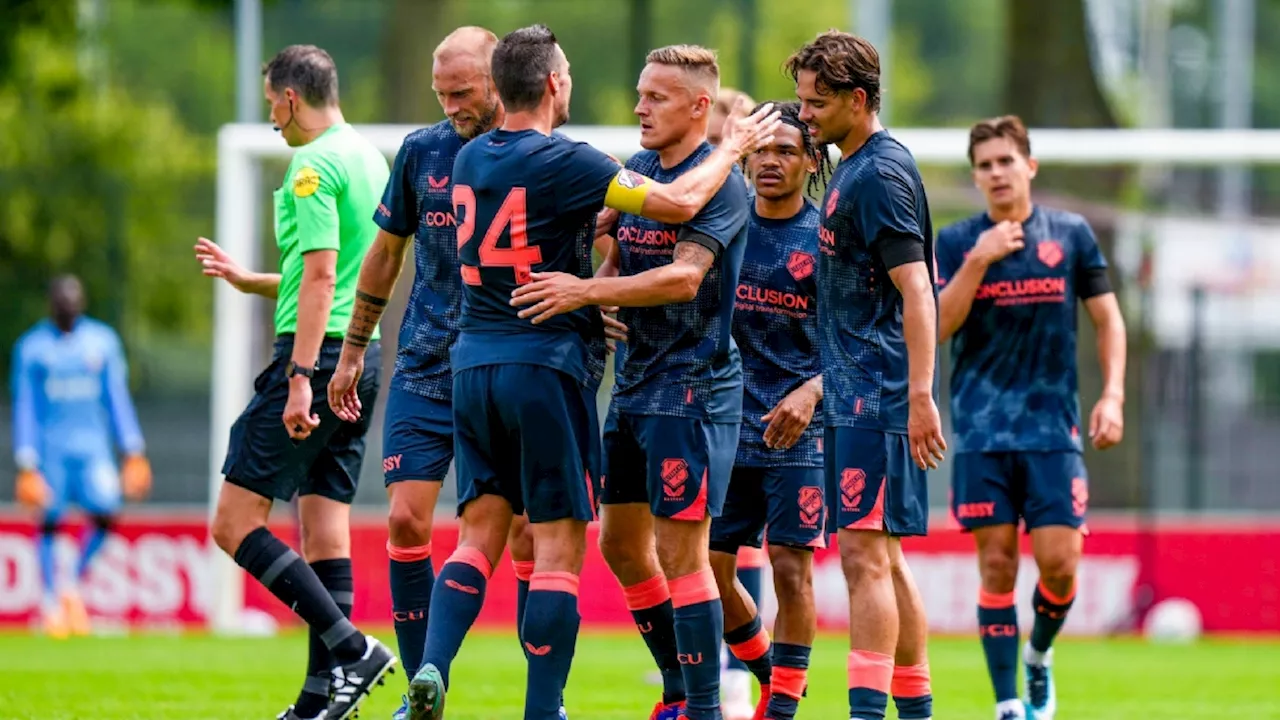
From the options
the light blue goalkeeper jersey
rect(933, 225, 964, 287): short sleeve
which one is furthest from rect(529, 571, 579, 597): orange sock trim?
the light blue goalkeeper jersey

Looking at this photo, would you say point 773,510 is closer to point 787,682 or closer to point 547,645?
point 787,682

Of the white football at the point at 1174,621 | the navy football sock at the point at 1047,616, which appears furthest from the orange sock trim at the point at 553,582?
the white football at the point at 1174,621

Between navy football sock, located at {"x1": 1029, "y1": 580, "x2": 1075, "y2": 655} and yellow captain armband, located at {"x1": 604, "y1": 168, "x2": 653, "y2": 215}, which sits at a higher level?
yellow captain armband, located at {"x1": 604, "y1": 168, "x2": 653, "y2": 215}

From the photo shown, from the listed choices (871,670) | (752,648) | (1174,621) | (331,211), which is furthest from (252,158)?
(871,670)

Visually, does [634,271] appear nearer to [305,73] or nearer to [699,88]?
[699,88]

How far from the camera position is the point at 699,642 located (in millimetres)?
6406

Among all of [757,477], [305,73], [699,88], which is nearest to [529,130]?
[699,88]

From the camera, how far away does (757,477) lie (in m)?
7.60

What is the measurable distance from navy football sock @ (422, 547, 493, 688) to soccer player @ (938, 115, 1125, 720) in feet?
9.60

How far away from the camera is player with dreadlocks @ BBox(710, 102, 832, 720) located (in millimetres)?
7441

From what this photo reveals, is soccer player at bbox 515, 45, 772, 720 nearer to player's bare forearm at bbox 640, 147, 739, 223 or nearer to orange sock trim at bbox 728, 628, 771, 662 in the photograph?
player's bare forearm at bbox 640, 147, 739, 223

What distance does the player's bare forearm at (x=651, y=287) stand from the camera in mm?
6160

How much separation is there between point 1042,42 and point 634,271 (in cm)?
1269

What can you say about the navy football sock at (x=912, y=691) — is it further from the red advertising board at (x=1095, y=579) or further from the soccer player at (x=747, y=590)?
the red advertising board at (x=1095, y=579)
